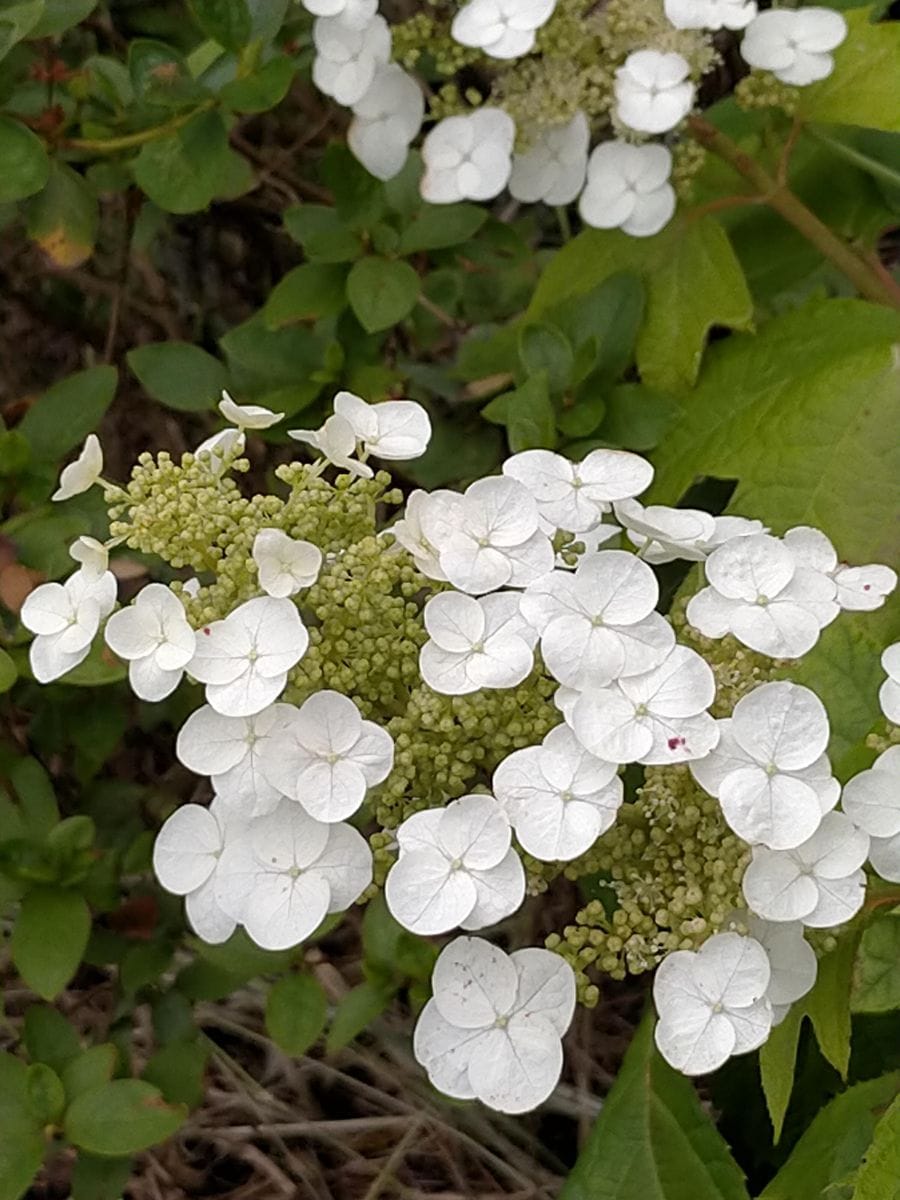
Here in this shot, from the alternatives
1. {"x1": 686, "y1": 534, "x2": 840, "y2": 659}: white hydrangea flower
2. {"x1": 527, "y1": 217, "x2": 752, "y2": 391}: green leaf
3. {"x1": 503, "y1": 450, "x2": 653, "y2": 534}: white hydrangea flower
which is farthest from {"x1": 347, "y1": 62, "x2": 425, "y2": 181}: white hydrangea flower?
{"x1": 686, "y1": 534, "x2": 840, "y2": 659}: white hydrangea flower

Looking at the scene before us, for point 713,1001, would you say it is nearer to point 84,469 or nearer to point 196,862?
point 196,862

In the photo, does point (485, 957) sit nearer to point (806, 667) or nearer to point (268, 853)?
point (268, 853)

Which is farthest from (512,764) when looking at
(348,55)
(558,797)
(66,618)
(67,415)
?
(348,55)

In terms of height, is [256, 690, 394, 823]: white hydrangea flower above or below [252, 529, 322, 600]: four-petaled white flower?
below

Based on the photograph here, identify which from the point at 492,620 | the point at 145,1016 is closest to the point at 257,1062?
the point at 145,1016

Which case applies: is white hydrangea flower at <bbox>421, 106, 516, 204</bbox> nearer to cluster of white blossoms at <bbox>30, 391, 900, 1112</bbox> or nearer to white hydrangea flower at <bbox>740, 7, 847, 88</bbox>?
white hydrangea flower at <bbox>740, 7, 847, 88</bbox>

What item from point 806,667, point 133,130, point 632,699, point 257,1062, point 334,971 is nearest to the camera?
point 632,699
